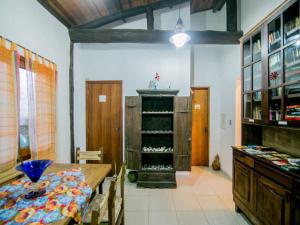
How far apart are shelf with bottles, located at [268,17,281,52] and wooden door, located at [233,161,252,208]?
5.01ft

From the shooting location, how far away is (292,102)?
1.92 m

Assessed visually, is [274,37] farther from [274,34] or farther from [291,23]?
[291,23]

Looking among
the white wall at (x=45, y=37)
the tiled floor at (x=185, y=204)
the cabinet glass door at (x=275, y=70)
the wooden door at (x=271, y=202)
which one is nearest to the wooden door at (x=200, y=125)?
the tiled floor at (x=185, y=204)

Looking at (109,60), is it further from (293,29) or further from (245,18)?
(293,29)

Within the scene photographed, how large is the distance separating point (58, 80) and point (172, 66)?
2307 mm

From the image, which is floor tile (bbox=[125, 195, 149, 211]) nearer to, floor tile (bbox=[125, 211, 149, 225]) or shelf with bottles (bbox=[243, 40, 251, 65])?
floor tile (bbox=[125, 211, 149, 225])

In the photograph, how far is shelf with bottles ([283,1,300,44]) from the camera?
182cm

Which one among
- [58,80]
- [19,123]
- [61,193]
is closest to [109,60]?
[58,80]

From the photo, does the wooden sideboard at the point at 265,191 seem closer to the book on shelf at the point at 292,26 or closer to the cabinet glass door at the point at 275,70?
the cabinet glass door at the point at 275,70

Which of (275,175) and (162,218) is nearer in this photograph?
(275,175)

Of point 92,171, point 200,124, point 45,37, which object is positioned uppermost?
point 45,37

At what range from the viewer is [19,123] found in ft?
6.95

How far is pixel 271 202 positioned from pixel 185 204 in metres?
1.35

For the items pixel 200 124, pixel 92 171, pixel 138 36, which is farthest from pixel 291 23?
pixel 200 124
